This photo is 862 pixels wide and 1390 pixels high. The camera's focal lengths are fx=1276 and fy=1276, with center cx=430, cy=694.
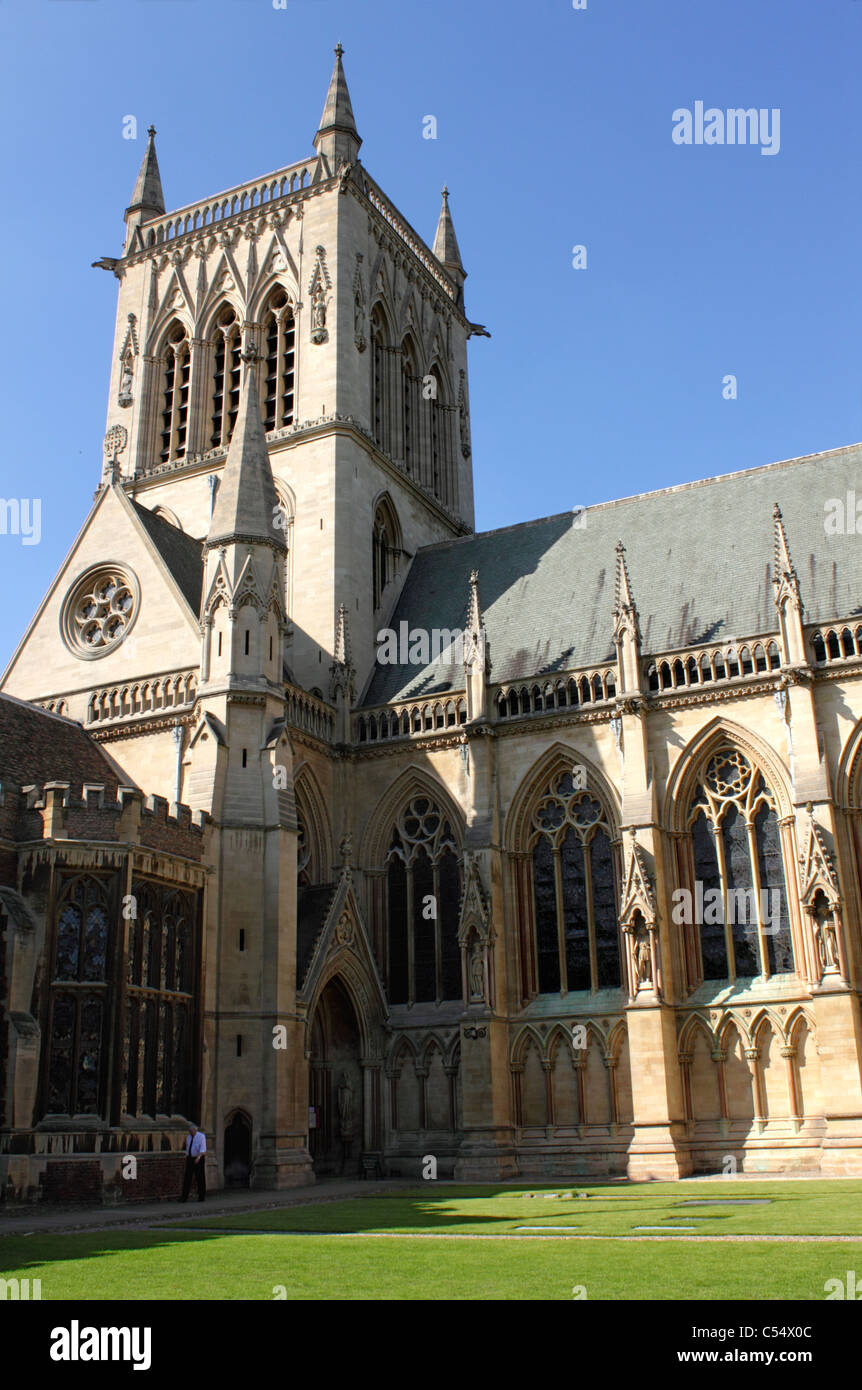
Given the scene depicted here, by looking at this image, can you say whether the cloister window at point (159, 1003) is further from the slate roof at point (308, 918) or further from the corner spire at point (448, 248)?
the corner spire at point (448, 248)

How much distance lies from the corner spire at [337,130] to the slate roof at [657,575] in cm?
1493

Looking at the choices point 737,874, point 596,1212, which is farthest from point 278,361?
point 596,1212

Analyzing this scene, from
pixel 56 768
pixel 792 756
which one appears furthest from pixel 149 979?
pixel 792 756

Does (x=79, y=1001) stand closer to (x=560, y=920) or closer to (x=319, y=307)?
(x=560, y=920)

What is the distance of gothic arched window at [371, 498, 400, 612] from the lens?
42344 millimetres

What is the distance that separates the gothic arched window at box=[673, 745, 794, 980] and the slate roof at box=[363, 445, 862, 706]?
385 centimetres

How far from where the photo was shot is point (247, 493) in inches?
1287

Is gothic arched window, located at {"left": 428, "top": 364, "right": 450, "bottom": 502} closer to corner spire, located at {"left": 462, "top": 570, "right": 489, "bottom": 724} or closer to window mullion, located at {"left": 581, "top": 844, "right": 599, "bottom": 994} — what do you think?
corner spire, located at {"left": 462, "top": 570, "right": 489, "bottom": 724}

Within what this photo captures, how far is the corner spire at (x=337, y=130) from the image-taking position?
44875 millimetres

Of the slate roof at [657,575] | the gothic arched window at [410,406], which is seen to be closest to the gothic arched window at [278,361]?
the gothic arched window at [410,406]

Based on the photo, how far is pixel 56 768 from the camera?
29266 mm

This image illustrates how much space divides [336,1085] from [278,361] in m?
24.3

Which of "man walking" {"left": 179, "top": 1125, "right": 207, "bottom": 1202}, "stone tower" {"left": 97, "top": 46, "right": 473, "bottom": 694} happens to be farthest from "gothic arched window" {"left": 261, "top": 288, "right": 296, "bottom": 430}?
"man walking" {"left": 179, "top": 1125, "right": 207, "bottom": 1202}
